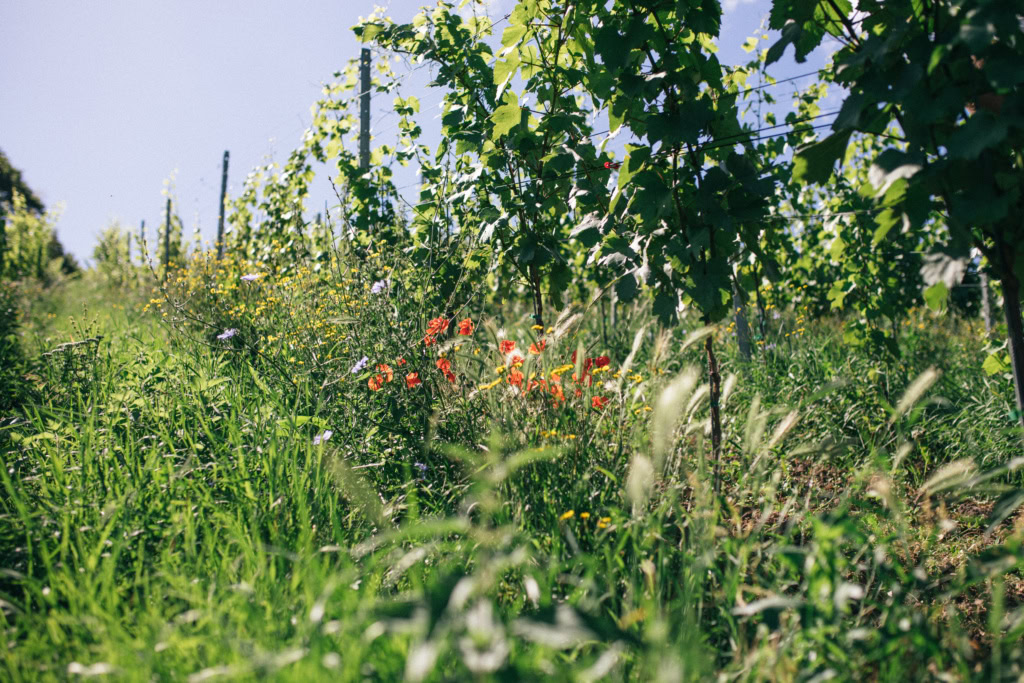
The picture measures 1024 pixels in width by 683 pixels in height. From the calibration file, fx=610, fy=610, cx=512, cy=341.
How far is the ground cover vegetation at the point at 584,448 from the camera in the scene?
3.71ft

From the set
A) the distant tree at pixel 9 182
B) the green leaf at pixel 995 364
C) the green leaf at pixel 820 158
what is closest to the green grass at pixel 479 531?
the green leaf at pixel 995 364

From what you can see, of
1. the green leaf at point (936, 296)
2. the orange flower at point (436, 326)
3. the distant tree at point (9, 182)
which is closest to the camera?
the green leaf at point (936, 296)

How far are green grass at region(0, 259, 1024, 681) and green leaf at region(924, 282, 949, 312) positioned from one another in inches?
12.2

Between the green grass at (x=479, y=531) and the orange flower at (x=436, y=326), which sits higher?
the orange flower at (x=436, y=326)

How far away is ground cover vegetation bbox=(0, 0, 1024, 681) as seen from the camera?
1130 mm

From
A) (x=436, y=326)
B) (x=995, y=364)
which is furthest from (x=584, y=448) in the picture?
(x=995, y=364)

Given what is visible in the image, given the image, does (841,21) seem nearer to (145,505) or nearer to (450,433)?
(450,433)

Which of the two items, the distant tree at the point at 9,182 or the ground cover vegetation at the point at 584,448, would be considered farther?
the distant tree at the point at 9,182

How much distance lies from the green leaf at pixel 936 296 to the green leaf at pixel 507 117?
61.2 inches

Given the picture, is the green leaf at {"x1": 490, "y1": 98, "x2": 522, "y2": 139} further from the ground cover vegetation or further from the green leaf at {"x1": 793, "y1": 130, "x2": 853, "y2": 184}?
the green leaf at {"x1": 793, "y1": 130, "x2": 853, "y2": 184}

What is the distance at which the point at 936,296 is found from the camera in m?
1.42

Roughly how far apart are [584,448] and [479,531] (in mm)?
858

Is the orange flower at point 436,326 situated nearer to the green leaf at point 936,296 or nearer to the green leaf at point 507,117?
the green leaf at point 507,117

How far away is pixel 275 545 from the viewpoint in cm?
142
